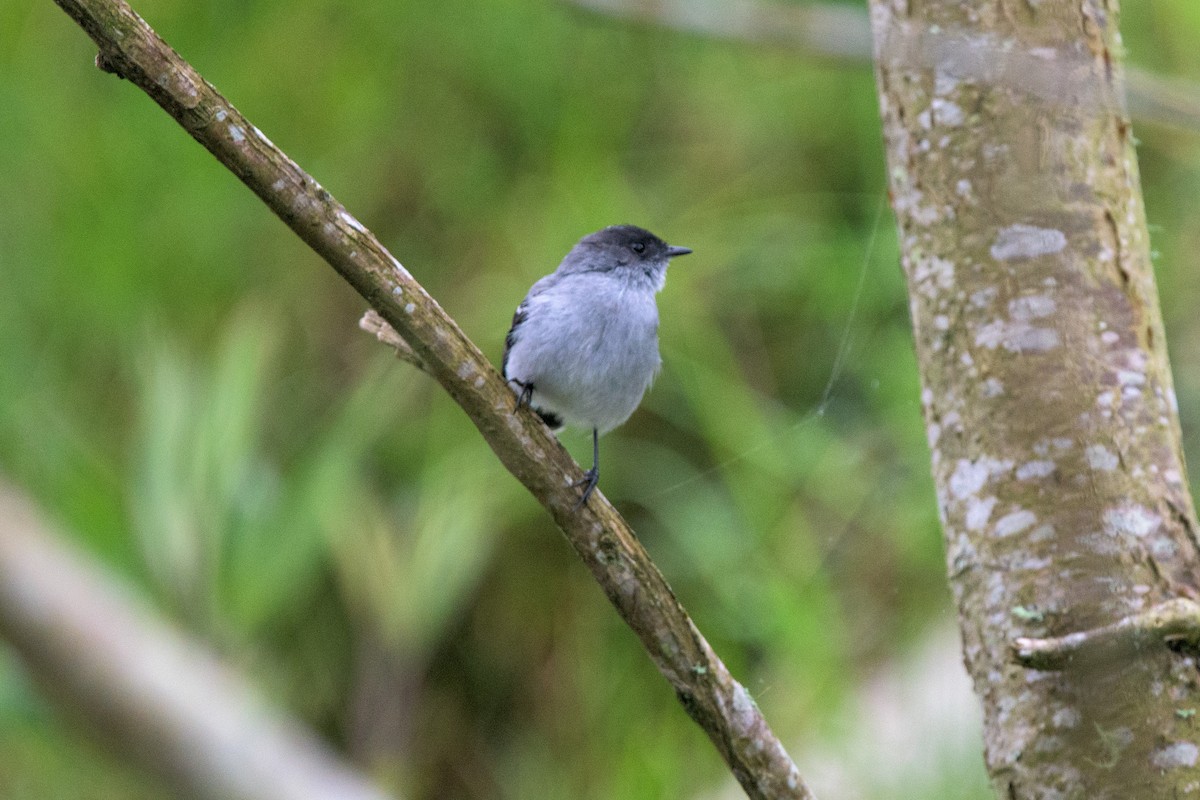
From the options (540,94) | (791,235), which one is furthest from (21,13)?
(791,235)

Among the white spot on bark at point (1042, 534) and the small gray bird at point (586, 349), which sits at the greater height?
the small gray bird at point (586, 349)

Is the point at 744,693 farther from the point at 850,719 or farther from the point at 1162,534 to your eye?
the point at 850,719

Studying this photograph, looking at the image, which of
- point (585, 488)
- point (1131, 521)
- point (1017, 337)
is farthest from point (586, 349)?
point (1131, 521)

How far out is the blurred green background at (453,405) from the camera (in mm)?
3424

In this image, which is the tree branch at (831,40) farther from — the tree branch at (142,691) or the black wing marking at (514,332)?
the tree branch at (142,691)

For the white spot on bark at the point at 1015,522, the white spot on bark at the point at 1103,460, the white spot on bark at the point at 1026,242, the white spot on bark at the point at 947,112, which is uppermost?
the white spot on bark at the point at 947,112

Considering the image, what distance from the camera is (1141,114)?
1.45 meters

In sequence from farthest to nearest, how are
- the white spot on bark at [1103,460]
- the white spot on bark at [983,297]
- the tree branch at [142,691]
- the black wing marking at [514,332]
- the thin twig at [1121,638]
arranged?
the black wing marking at [514,332]
the tree branch at [142,691]
the white spot on bark at [983,297]
the white spot on bark at [1103,460]
the thin twig at [1121,638]

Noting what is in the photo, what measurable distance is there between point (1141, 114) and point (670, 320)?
105 inches

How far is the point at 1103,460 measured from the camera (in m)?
1.96

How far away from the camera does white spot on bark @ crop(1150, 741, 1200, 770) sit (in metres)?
1.84

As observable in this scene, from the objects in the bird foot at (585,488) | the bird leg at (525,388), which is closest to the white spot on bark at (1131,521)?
the bird foot at (585,488)

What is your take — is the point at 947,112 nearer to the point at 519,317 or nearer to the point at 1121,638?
the point at 1121,638

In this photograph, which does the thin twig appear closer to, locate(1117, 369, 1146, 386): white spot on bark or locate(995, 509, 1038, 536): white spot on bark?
locate(995, 509, 1038, 536): white spot on bark
